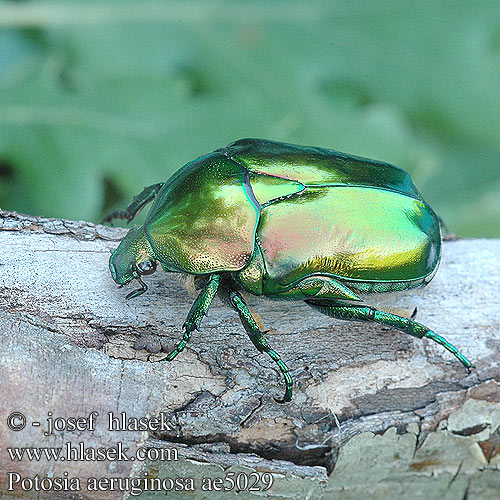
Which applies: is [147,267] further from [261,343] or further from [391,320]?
[391,320]

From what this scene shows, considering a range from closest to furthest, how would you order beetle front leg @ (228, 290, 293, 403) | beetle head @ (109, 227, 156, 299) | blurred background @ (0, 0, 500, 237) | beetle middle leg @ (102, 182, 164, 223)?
1. beetle front leg @ (228, 290, 293, 403)
2. beetle head @ (109, 227, 156, 299)
3. beetle middle leg @ (102, 182, 164, 223)
4. blurred background @ (0, 0, 500, 237)

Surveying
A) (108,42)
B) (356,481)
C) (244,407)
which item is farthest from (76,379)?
(108,42)

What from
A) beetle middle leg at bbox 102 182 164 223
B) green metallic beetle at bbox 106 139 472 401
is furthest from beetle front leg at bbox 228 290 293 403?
beetle middle leg at bbox 102 182 164 223

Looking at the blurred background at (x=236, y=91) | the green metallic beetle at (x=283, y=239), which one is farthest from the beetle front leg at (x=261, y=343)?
the blurred background at (x=236, y=91)

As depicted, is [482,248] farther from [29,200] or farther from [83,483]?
[29,200]

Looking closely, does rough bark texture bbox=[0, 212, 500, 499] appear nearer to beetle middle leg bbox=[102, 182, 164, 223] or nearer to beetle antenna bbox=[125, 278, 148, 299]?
beetle antenna bbox=[125, 278, 148, 299]

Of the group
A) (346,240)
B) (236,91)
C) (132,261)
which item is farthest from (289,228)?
(236,91)
